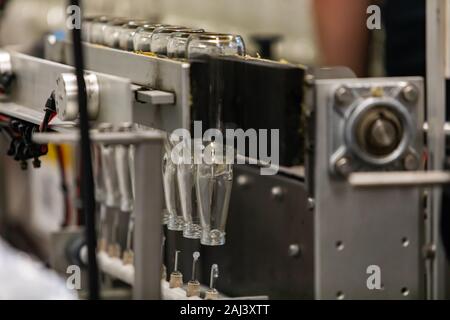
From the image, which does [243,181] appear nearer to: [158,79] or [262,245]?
[262,245]

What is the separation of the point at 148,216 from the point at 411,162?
0.94ft

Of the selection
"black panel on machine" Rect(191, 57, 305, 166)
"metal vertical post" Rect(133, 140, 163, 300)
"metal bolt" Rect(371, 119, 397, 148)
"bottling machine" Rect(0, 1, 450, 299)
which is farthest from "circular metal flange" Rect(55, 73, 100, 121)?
"metal bolt" Rect(371, 119, 397, 148)

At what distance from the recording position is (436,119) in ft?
4.25

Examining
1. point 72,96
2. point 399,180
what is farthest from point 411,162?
point 72,96

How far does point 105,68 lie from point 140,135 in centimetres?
→ 46

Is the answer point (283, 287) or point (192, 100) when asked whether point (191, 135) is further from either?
point (283, 287)

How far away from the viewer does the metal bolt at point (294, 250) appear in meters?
1.42

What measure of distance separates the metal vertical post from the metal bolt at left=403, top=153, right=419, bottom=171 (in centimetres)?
26

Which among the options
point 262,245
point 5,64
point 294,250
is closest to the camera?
point 294,250

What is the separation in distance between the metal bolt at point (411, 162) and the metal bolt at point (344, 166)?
0.21ft

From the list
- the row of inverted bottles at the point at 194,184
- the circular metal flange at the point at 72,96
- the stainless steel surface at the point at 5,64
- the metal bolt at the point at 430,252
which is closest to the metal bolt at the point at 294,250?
the row of inverted bottles at the point at 194,184

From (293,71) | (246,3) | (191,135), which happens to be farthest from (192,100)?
(246,3)

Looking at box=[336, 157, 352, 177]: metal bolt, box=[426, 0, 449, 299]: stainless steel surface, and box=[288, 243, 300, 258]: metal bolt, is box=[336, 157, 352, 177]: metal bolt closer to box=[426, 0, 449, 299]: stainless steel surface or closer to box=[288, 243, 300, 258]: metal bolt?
box=[426, 0, 449, 299]: stainless steel surface

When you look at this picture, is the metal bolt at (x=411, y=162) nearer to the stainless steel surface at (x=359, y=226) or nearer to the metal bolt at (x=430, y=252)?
the stainless steel surface at (x=359, y=226)
